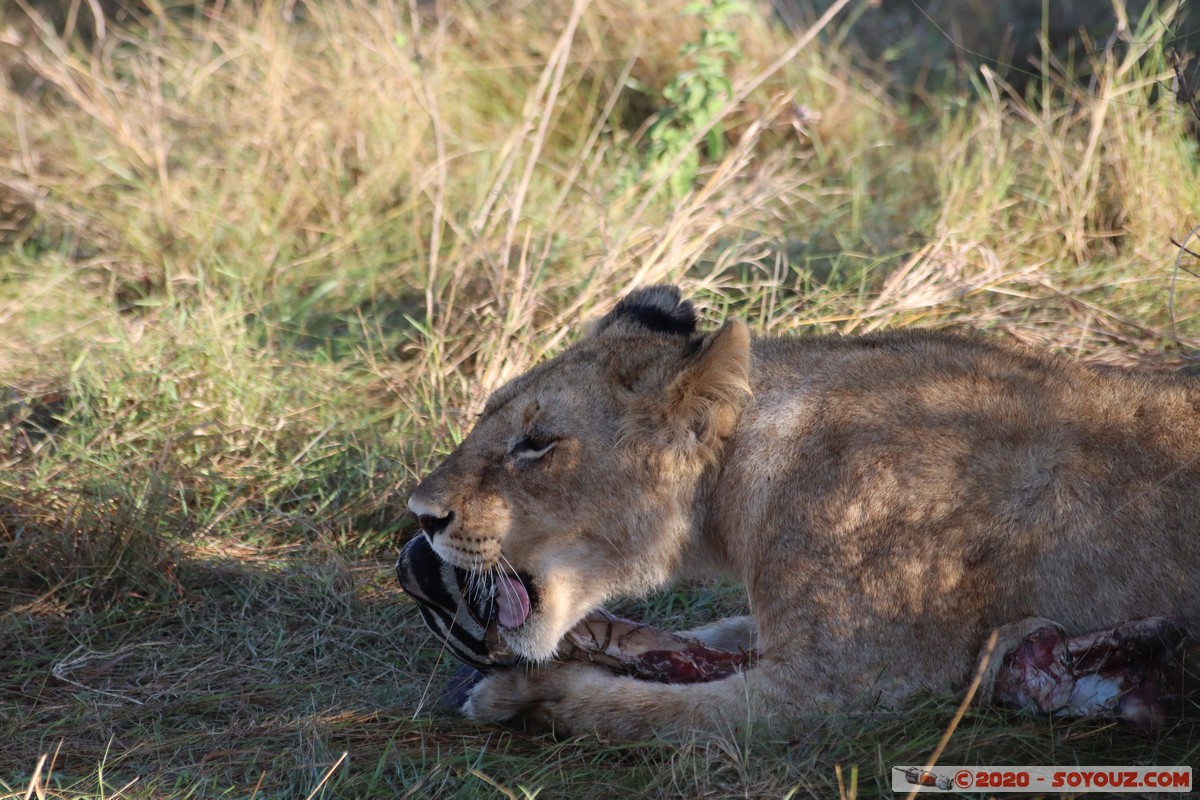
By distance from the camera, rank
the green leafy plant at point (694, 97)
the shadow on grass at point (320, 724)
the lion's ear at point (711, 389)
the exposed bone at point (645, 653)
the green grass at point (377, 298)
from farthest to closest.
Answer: the green leafy plant at point (694, 97) → the exposed bone at point (645, 653) → the green grass at point (377, 298) → the lion's ear at point (711, 389) → the shadow on grass at point (320, 724)

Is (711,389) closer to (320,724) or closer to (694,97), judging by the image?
(320,724)

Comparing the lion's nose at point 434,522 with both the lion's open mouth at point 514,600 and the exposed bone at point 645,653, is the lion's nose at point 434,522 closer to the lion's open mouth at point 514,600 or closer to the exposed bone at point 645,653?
the lion's open mouth at point 514,600

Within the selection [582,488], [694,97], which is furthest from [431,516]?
[694,97]

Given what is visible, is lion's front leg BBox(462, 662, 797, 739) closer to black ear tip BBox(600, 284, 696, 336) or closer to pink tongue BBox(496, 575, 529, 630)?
pink tongue BBox(496, 575, 529, 630)

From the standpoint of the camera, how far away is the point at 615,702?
3.54 metres

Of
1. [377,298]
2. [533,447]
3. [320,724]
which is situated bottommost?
[377,298]

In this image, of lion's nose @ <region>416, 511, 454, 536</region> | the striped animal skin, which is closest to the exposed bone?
the striped animal skin

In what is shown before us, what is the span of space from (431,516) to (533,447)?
352mm

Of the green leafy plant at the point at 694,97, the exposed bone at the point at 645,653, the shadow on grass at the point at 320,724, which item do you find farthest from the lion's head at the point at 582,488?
the green leafy plant at the point at 694,97

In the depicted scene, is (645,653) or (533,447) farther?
(645,653)

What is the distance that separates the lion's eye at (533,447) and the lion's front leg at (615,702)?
0.62 metres

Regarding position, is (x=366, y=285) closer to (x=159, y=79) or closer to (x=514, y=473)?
(x=159, y=79)

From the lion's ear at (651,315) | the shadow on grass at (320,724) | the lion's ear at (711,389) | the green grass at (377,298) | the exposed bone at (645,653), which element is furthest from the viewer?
the lion's ear at (651,315)

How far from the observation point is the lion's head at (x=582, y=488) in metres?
3.57
